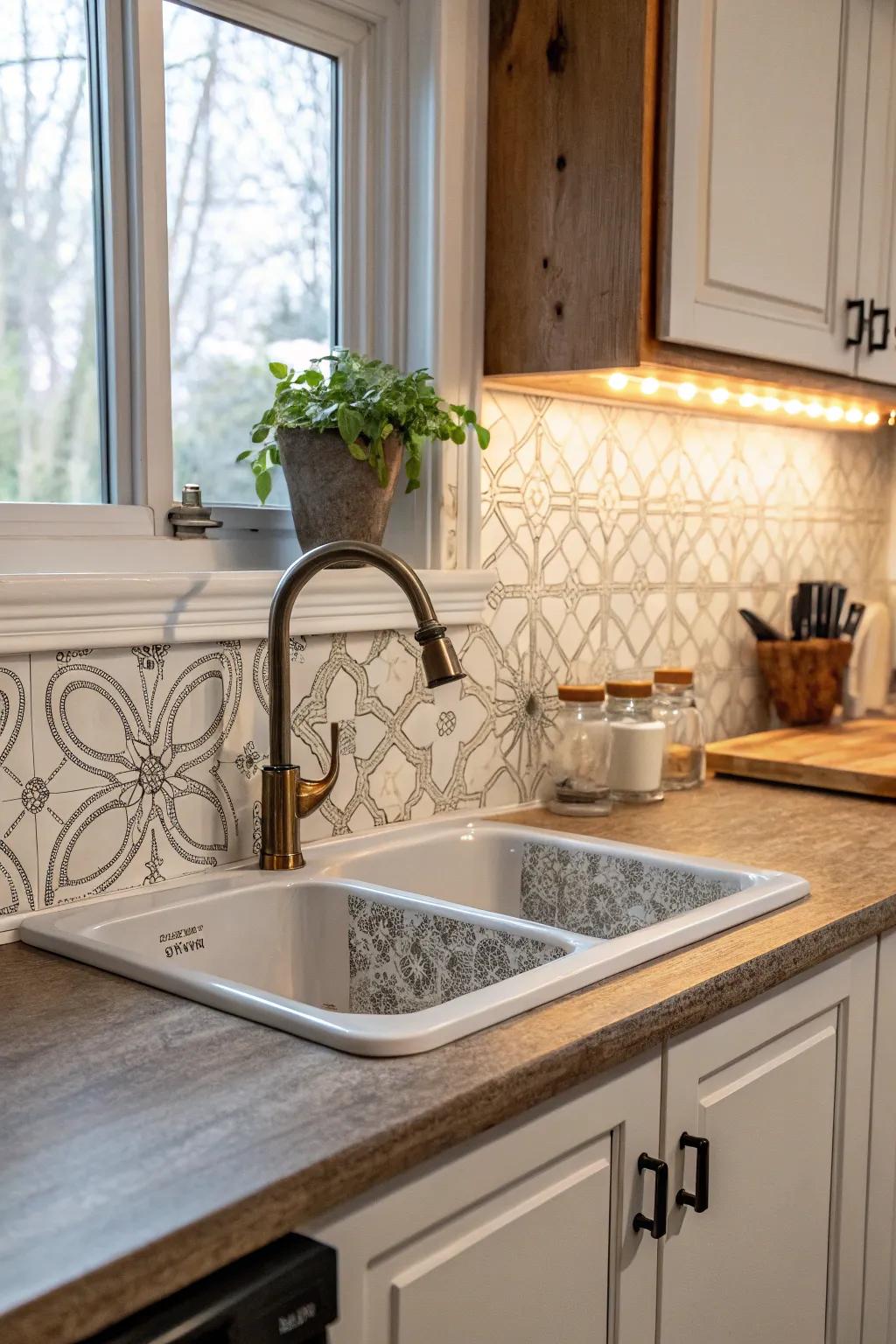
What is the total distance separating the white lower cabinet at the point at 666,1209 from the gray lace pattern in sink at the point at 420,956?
200mm

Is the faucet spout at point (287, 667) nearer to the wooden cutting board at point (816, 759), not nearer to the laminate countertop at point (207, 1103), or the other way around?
the laminate countertop at point (207, 1103)

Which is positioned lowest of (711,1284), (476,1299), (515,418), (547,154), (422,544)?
(711,1284)

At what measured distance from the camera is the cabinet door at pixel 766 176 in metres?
1.72

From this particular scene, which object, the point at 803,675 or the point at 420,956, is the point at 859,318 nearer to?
the point at 803,675

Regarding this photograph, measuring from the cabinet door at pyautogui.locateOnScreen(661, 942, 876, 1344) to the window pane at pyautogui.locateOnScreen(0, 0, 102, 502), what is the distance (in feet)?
3.12

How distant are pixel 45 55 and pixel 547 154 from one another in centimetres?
67

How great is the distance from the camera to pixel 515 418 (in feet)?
6.43

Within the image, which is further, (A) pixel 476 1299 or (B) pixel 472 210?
(B) pixel 472 210

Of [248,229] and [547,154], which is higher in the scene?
[547,154]

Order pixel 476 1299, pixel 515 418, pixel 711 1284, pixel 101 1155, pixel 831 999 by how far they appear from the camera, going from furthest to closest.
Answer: pixel 515 418 → pixel 831 999 → pixel 711 1284 → pixel 476 1299 → pixel 101 1155

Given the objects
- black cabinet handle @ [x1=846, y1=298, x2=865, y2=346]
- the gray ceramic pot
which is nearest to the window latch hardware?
the gray ceramic pot

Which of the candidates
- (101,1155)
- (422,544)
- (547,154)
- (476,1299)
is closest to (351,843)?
(422,544)

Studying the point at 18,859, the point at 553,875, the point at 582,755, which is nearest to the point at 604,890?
the point at 553,875

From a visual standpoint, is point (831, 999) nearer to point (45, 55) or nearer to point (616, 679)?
point (616, 679)
